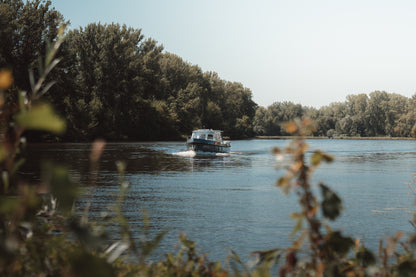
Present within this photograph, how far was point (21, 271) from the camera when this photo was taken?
2475 millimetres

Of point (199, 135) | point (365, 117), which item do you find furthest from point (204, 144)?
point (365, 117)

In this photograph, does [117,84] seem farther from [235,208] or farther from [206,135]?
[235,208]

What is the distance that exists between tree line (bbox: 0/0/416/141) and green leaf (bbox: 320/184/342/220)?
3374 centimetres

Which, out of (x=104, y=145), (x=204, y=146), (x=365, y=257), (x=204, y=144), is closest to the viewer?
(x=104, y=145)

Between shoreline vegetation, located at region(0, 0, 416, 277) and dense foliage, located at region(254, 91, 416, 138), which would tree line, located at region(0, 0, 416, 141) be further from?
dense foliage, located at region(254, 91, 416, 138)

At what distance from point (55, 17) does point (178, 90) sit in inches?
1338

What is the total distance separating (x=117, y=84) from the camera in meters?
72.7

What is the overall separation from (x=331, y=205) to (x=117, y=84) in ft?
238

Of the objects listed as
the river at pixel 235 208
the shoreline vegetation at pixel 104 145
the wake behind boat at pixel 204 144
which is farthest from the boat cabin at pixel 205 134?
the river at pixel 235 208

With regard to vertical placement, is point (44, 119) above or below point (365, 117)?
below

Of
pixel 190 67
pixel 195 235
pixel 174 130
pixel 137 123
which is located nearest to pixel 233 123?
pixel 190 67

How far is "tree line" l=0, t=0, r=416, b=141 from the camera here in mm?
58250

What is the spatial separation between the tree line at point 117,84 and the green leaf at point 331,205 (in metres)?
33.7

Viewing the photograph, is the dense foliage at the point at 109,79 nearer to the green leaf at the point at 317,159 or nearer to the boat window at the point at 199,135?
the boat window at the point at 199,135
